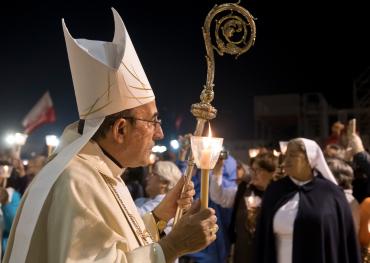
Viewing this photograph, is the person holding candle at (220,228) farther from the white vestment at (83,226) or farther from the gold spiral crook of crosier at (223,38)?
A: the white vestment at (83,226)

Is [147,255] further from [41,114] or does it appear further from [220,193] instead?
[41,114]

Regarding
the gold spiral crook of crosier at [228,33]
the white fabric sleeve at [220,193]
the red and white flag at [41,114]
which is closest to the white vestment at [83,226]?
the gold spiral crook of crosier at [228,33]

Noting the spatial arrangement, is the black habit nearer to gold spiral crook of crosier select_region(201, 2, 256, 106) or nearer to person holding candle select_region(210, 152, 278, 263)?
person holding candle select_region(210, 152, 278, 263)

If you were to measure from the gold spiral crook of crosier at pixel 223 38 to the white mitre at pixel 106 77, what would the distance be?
0.29 meters

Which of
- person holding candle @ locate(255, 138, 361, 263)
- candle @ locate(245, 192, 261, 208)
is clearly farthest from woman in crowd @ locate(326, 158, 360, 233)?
candle @ locate(245, 192, 261, 208)

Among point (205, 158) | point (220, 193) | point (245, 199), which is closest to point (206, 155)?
point (205, 158)

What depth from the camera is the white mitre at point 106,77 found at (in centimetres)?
229

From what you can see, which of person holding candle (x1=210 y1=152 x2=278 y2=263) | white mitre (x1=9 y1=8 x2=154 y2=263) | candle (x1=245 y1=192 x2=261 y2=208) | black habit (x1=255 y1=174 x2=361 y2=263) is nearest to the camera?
white mitre (x1=9 y1=8 x2=154 y2=263)

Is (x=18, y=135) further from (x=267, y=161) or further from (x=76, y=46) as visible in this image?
(x=76, y=46)

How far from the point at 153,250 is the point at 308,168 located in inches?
124

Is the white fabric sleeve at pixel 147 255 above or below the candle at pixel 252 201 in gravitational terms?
above

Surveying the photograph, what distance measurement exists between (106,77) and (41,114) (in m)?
11.7

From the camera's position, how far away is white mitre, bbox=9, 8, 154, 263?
209 centimetres

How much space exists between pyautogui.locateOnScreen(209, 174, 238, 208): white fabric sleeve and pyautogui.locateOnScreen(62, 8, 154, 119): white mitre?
12.2 ft
